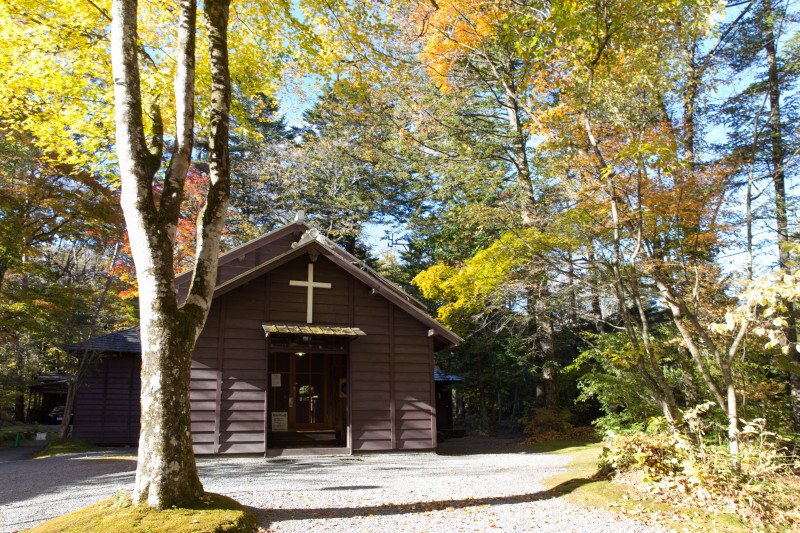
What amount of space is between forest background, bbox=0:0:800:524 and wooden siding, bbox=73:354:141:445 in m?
2.32

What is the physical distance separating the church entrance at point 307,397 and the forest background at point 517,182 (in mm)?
4930

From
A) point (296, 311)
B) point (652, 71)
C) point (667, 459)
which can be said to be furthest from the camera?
point (296, 311)

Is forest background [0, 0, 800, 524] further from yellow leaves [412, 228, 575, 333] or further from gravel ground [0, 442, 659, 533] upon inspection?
gravel ground [0, 442, 659, 533]

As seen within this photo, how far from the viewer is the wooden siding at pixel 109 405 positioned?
17.7 m

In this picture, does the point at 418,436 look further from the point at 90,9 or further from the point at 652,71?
the point at 90,9

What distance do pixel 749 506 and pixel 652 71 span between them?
6.03 meters

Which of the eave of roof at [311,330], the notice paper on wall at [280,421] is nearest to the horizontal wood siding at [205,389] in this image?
the eave of roof at [311,330]

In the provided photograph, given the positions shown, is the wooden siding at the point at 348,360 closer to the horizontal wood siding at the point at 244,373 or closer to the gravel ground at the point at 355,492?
the horizontal wood siding at the point at 244,373

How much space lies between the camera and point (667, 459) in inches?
264

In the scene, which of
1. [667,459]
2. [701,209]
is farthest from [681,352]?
[667,459]

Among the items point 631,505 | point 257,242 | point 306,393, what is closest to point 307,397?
point 306,393

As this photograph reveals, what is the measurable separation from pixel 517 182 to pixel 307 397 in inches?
460

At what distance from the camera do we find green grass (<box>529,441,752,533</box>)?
550 centimetres

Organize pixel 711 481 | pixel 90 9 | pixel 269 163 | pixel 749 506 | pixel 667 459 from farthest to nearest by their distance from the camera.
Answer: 1. pixel 269 163
2. pixel 90 9
3. pixel 667 459
4. pixel 711 481
5. pixel 749 506
